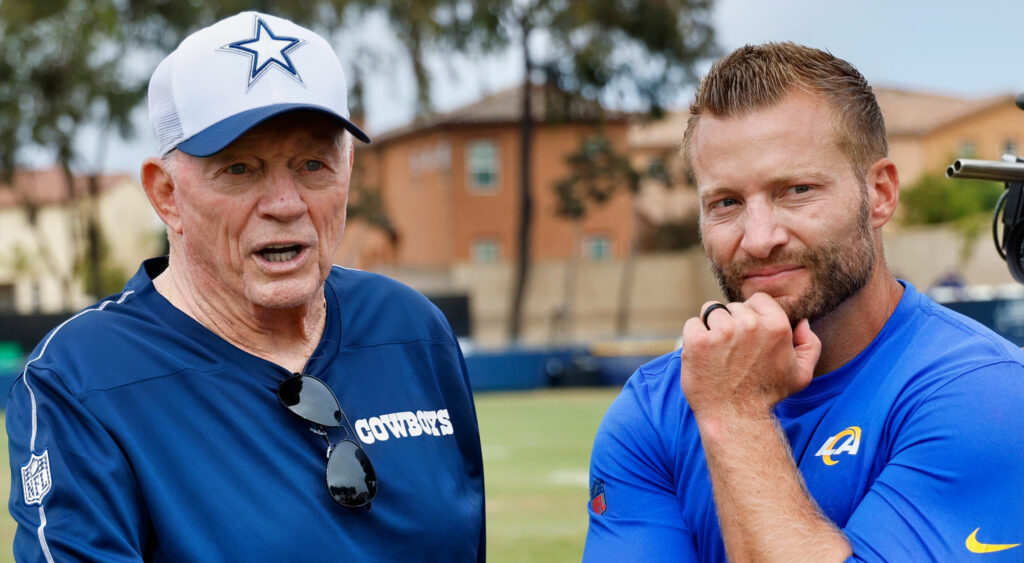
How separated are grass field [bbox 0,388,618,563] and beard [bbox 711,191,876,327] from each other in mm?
5979

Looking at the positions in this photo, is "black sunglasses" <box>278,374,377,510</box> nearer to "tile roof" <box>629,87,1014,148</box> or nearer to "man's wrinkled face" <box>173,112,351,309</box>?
"man's wrinkled face" <box>173,112,351,309</box>

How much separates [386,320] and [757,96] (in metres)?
1.09

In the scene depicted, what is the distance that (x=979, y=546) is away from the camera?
83.8 inches

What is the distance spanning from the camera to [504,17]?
1260 inches

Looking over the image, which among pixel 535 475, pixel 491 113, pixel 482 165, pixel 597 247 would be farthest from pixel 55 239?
pixel 535 475

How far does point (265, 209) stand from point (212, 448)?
0.52m

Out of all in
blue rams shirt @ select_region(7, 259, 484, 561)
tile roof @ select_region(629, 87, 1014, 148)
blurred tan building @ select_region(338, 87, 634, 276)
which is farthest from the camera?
tile roof @ select_region(629, 87, 1014, 148)

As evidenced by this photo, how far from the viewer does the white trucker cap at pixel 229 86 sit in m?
2.41

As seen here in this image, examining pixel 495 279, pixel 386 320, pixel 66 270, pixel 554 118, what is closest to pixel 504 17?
pixel 554 118

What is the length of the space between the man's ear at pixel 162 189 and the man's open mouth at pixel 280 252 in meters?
0.21

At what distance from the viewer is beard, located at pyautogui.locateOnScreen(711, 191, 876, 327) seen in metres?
2.45

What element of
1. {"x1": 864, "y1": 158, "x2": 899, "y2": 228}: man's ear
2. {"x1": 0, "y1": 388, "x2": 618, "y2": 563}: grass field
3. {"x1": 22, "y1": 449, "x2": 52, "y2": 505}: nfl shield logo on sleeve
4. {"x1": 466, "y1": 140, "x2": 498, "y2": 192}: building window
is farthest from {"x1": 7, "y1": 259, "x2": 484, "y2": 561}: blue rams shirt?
{"x1": 466, "y1": 140, "x2": 498, "y2": 192}: building window

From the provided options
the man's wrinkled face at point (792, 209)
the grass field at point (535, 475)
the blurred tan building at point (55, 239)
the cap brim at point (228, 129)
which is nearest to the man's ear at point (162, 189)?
the cap brim at point (228, 129)

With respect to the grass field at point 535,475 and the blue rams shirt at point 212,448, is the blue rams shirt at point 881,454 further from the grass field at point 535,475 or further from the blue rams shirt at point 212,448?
the grass field at point 535,475
